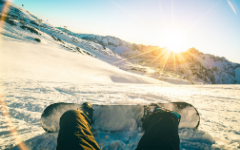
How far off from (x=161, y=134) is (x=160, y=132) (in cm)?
4

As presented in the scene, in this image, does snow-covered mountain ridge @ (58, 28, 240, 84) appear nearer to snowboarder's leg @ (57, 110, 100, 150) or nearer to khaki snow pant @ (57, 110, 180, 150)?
khaki snow pant @ (57, 110, 180, 150)

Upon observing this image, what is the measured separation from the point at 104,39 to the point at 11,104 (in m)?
144

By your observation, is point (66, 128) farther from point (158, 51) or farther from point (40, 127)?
point (158, 51)

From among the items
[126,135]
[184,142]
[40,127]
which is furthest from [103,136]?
[184,142]

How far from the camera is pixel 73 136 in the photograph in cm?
118

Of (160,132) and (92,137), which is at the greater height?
(160,132)

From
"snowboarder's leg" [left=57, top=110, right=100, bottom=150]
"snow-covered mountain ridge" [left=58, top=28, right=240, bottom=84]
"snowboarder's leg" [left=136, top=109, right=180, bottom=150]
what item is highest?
"snow-covered mountain ridge" [left=58, top=28, right=240, bottom=84]

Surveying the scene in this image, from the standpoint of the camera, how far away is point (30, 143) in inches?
53.6

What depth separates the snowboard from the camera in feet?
5.43

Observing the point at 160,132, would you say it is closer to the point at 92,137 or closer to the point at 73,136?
the point at 92,137

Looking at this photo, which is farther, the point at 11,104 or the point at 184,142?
the point at 11,104

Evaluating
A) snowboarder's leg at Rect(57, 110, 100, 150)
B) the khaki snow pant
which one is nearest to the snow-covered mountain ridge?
the khaki snow pant

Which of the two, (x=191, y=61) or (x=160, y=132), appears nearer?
(x=160, y=132)

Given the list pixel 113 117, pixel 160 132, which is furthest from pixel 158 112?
pixel 113 117
